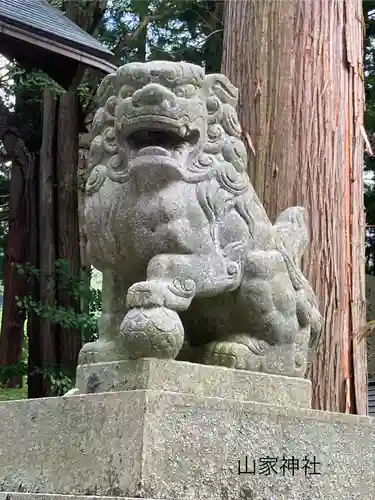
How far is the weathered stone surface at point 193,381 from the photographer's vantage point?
1.92 meters

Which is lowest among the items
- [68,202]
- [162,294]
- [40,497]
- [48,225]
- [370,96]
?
[40,497]

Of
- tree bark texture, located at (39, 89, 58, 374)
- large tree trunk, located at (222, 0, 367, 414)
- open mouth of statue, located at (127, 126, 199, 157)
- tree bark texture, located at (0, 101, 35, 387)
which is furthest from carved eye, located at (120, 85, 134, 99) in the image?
tree bark texture, located at (0, 101, 35, 387)

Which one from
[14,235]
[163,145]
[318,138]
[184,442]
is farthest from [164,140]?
[14,235]

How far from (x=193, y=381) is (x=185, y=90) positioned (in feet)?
2.65

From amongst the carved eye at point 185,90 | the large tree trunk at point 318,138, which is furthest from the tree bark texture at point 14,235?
the carved eye at point 185,90

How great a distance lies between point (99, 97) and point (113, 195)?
37cm

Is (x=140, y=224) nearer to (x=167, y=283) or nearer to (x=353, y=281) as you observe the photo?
(x=167, y=283)

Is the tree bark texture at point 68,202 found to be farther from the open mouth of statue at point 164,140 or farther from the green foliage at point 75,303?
the open mouth of statue at point 164,140

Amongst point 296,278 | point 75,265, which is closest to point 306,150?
point 296,278

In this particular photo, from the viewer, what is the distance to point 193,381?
1.97m

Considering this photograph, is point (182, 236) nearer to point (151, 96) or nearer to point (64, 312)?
point (151, 96)

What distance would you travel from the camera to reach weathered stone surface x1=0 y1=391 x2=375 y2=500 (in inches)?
70.3

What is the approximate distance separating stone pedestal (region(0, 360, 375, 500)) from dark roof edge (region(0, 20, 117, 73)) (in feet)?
13.3

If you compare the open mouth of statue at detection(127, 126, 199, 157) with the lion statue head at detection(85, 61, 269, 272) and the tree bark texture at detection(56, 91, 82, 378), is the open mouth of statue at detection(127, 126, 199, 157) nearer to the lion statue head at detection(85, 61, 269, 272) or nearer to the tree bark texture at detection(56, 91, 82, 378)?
the lion statue head at detection(85, 61, 269, 272)
